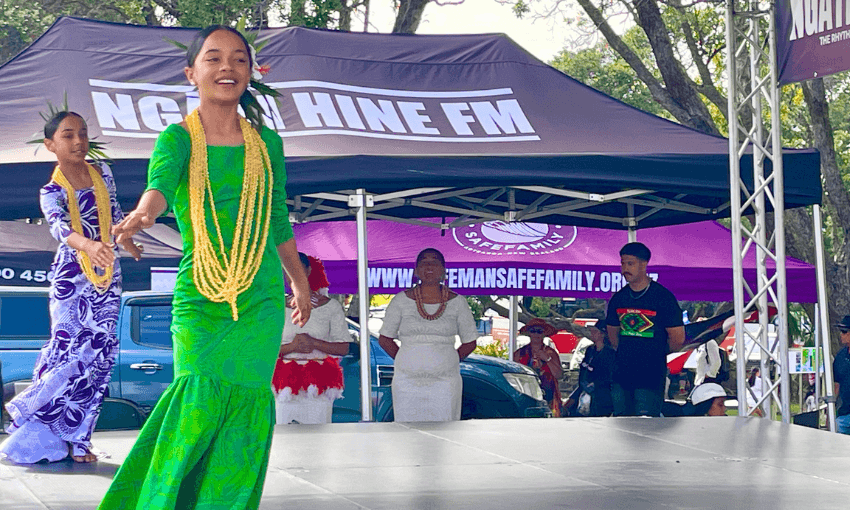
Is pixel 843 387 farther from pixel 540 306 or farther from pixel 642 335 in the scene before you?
pixel 540 306

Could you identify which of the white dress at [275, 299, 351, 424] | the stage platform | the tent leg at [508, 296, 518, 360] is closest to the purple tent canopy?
the tent leg at [508, 296, 518, 360]

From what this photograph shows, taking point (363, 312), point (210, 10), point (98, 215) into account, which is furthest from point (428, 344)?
point (210, 10)

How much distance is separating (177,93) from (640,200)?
3.38m

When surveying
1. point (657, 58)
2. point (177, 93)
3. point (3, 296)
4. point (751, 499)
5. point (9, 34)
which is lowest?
point (751, 499)

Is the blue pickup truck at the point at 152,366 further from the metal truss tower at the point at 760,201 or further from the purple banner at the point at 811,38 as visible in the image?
the purple banner at the point at 811,38

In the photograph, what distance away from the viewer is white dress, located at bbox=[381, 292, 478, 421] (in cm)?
743

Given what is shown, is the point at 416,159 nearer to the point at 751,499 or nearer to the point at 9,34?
the point at 751,499

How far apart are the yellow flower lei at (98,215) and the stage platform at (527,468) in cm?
81

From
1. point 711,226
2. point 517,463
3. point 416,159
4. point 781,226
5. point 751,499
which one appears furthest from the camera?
point 711,226

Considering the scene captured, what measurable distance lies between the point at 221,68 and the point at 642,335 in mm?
4645

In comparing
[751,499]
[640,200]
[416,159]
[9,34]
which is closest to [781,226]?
[640,200]

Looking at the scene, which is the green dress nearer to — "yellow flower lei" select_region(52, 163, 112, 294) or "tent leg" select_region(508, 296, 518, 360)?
"yellow flower lei" select_region(52, 163, 112, 294)

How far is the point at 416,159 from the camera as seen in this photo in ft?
21.6

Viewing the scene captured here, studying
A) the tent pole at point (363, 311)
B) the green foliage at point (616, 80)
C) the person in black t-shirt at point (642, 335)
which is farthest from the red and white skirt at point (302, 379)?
the green foliage at point (616, 80)
